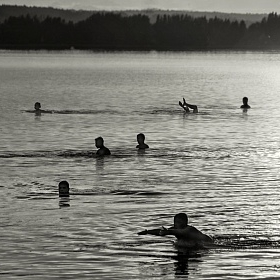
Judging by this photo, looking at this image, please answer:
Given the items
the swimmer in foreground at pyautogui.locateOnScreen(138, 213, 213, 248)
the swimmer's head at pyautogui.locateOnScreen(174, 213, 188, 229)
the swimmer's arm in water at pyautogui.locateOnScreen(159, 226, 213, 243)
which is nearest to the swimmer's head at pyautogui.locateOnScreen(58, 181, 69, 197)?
the swimmer in foreground at pyautogui.locateOnScreen(138, 213, 213, 248)

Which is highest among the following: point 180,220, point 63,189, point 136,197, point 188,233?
point 180,220

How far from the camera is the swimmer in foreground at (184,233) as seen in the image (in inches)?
941

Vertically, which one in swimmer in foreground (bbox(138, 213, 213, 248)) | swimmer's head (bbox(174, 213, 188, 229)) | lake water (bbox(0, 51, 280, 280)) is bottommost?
lake water (bbox(0, 51, 280, 280))

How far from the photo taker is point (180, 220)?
23844mm

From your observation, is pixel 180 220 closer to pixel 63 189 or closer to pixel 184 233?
pixel 184 233

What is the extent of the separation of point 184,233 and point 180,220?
51 centimetres

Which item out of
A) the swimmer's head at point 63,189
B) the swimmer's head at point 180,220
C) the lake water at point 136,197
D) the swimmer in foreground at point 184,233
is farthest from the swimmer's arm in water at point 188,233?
the swimmer's head at point 63,189

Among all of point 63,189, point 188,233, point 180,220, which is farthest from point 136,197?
point 180,220

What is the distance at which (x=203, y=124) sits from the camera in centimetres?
6134

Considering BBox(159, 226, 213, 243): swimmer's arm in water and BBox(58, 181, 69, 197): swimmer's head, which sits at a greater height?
BBox(159, 226, 213, 243): swimmer's arm in water

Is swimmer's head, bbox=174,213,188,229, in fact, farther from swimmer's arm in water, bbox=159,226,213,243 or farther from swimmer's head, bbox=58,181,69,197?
swimmer's head, bbox=58,181,69,197

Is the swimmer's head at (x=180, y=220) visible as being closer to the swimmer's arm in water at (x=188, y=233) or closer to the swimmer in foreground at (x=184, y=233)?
the swimmer in foreground at (x=184, y=233)

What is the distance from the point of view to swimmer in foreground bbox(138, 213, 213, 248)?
78.4ft

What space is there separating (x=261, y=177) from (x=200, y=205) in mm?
6790
